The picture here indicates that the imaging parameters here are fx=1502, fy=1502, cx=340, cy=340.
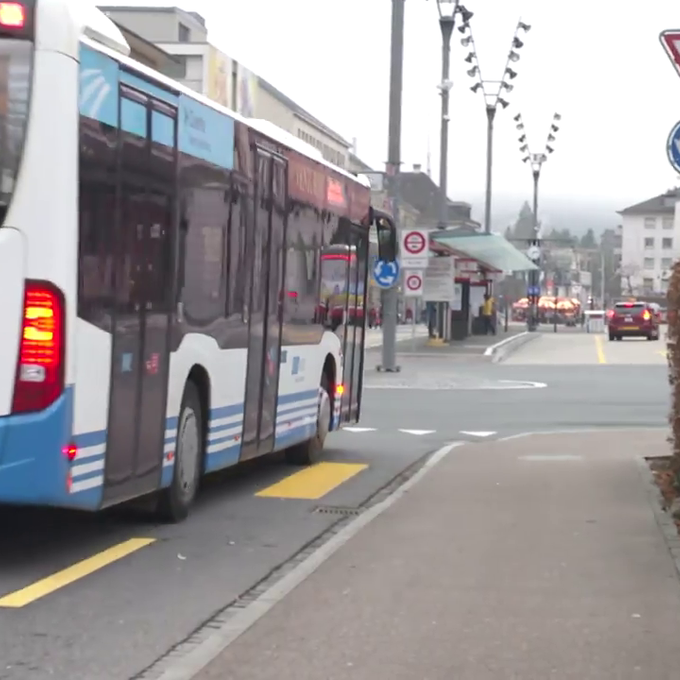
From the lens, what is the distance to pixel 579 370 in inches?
1415

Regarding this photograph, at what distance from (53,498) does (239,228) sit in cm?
367

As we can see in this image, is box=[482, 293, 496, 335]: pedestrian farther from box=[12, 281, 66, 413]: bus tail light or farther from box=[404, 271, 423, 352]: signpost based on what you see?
box=[12, 281, 66, 413]: bus tail light

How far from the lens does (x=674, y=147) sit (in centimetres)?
1181

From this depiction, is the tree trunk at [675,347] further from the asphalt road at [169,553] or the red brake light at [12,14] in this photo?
the red brake light at [12,14]

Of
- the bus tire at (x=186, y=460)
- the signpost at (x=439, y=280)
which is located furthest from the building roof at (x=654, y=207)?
the bus tire at (x=186, y=460)

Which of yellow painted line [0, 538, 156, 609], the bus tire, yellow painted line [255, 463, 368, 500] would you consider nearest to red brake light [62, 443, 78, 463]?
yellow painted line [0, 538, 156, 609]

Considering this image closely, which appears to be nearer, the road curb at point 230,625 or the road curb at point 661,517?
the road curb at point 230,625

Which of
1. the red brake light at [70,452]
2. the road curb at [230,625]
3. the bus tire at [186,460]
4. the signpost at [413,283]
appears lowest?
the road curb at [230,625]

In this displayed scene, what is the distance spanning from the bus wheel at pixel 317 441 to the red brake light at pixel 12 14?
7183 millimetres

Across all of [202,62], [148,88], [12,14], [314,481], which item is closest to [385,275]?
[314,481]

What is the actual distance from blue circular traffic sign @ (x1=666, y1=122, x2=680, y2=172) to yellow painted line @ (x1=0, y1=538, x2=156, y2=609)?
16.6 ft

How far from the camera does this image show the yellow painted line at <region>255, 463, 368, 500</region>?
12578mm

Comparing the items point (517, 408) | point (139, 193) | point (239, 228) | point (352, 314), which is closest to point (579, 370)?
point (517, 408)

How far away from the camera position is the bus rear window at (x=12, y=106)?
308 inches
